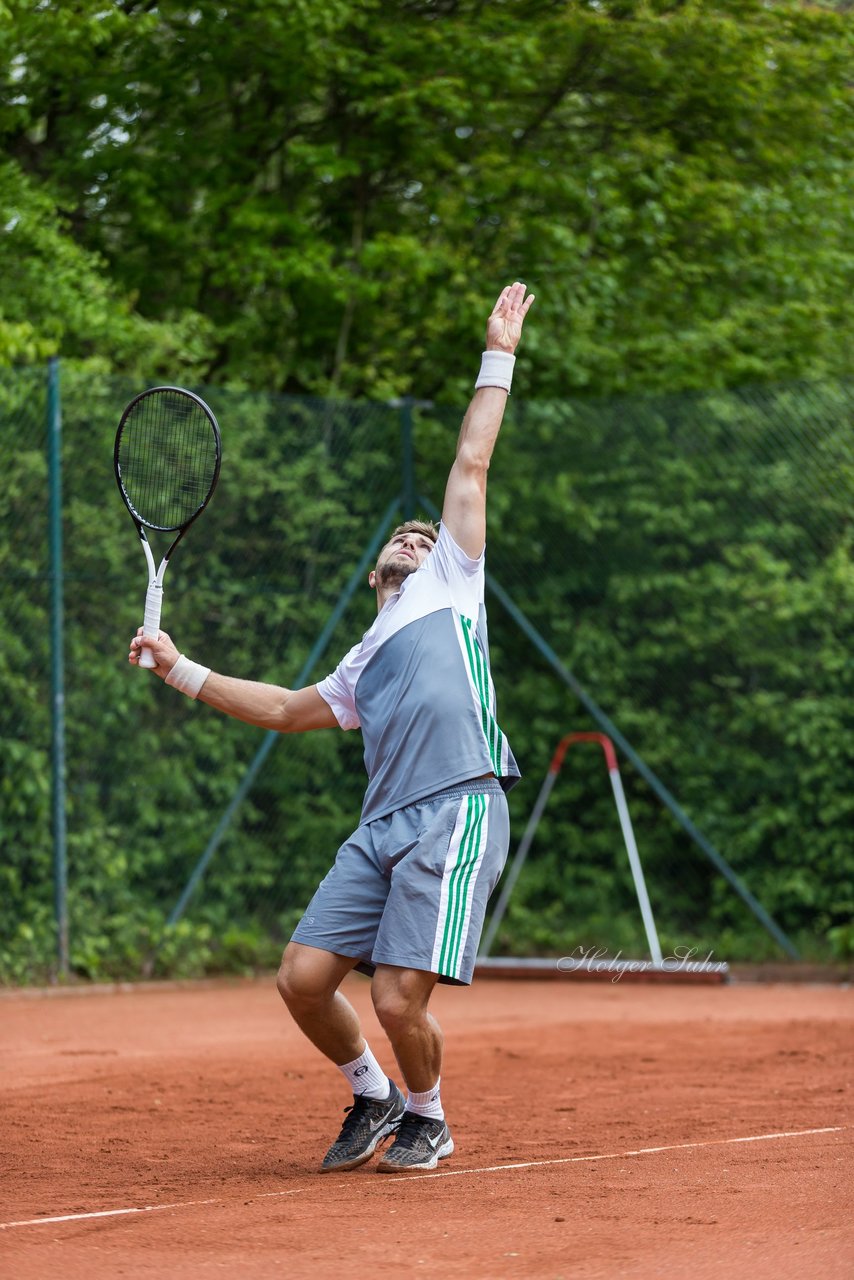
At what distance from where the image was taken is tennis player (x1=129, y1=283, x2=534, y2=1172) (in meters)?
Answer: 4.76

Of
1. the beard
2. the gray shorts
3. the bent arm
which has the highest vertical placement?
the beard

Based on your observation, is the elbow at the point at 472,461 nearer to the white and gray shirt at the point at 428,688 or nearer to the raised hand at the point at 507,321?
the white and gray shirt at the point at 428,688

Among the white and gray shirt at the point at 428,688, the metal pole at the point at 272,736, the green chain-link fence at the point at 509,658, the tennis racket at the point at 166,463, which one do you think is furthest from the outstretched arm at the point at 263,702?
the metal pole at the point at 272,736

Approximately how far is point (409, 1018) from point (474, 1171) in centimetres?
49

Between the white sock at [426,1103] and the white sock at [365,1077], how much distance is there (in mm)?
163

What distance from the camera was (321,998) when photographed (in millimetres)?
4859

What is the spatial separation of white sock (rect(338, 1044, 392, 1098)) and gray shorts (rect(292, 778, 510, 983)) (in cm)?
31

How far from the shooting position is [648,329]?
12961mm

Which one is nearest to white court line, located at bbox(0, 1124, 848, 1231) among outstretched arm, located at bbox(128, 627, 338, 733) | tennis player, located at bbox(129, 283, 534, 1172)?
tennis player, located at bbox(129, 283, 534, 1172)

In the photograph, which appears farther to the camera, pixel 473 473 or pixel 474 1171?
pixel 473 473

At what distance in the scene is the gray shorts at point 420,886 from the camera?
4.74 metres

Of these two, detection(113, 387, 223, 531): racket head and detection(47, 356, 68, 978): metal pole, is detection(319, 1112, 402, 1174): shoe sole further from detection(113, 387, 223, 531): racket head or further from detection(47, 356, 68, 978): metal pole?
detection(47, 356, 68, 978): metal pole

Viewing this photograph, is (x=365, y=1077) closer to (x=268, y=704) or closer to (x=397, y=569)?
(x=268, y=704)

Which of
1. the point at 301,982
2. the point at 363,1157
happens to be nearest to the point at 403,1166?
the point at 363,1157
